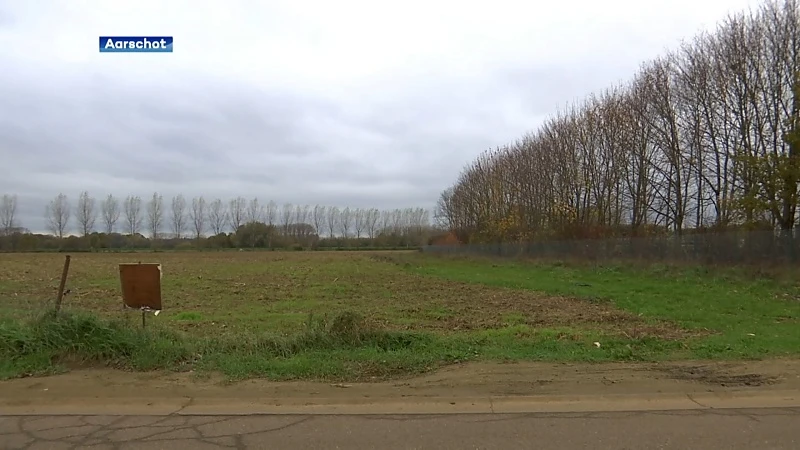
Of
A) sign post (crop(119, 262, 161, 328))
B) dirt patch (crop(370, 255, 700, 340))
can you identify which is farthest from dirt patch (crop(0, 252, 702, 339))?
sign post (crop(119, 262, 161, 328))

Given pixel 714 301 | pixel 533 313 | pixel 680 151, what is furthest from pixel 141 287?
pixel 680 151

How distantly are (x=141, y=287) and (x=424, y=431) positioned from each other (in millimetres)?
5855

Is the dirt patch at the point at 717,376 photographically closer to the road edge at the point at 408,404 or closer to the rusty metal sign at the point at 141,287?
the road edge at the point at 408,404

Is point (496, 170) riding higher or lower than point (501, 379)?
higher

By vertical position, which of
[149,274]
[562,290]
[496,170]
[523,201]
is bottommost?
[562,290]

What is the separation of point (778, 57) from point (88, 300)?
1324 inches

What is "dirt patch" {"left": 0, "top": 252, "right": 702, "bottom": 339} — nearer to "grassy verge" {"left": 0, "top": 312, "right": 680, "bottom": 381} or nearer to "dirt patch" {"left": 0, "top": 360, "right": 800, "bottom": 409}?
"grassy verge" {"left": 0, "top": 312, "right": 680, "bottom": 381}

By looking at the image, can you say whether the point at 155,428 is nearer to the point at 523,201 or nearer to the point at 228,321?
the point at 228,321

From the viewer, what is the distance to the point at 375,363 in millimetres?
7617

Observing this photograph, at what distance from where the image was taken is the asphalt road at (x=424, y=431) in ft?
15.4

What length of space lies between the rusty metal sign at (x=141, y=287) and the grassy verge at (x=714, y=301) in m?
8.75

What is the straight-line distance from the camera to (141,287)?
340 inches

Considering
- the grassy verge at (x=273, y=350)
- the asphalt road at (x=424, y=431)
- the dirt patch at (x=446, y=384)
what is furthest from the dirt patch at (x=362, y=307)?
the asphalt road at (x=424, y=431)

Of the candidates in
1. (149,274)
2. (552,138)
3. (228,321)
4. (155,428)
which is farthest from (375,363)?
(552,138)
